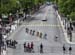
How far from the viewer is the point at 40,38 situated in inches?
2682

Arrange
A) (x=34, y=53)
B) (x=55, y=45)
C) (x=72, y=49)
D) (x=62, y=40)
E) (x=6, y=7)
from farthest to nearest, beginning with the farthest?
(x=6, y=7) → (x=62, y=40) → (x=55, y=45) → (x=72, y=49) → (x=34, y=53)

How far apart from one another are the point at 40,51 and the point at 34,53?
154 cm

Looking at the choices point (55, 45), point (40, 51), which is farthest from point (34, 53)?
point (55, 45)

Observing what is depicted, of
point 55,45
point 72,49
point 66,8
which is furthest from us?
point 66,8

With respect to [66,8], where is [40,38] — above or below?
below

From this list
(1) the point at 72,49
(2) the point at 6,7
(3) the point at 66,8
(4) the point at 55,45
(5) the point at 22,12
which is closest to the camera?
(1) the point at 72,49

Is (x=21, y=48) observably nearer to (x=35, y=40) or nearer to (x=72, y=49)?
(x=72, y=49)

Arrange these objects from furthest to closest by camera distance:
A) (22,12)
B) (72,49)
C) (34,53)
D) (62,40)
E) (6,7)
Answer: (22,12), (6,7), (62,40), (72,49), (34,53)

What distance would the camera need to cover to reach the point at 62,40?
6494 cm

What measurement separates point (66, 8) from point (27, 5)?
70.9 m

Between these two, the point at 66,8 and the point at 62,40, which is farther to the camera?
the point at 66,8

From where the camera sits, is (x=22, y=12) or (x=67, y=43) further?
(x=22, y=12)

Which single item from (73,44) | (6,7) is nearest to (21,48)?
(73,44)

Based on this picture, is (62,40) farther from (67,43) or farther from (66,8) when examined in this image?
(66,8)
